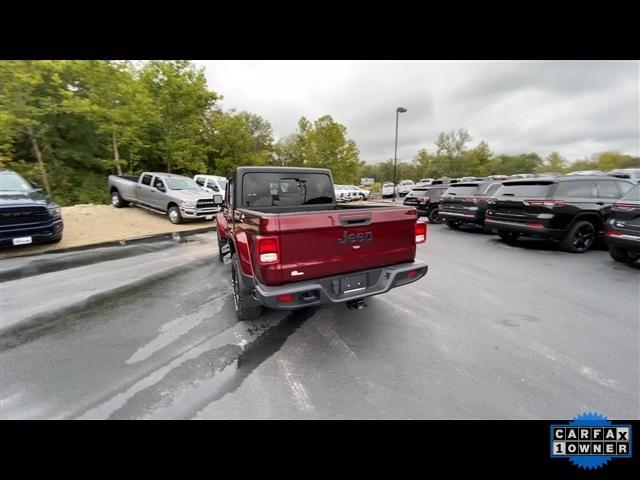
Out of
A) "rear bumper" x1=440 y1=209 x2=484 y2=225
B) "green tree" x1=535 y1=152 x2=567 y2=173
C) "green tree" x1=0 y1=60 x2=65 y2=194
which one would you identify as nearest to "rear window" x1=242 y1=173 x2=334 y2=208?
"rear bumper" x1=440 y1=209 x2=484 y2=225

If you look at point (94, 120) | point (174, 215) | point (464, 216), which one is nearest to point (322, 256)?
point (464, 216)

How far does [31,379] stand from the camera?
2.42 meters

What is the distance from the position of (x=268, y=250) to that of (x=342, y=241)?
0.78 metres

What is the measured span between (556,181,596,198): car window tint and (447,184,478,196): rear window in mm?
2951

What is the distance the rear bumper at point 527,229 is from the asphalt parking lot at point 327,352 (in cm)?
160

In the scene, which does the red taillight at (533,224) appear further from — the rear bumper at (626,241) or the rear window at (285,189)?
the rear window at (285,189)

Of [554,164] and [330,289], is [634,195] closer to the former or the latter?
[330,289]

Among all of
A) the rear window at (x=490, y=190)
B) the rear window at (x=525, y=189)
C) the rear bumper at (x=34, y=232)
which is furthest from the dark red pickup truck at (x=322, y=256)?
the rear window at (x=490, y=190)

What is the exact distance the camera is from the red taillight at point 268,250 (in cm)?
239

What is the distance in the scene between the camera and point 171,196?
1082 centimetres

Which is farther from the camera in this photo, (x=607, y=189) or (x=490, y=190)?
(x=490, y=190)

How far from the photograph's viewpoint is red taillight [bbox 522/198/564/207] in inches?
251

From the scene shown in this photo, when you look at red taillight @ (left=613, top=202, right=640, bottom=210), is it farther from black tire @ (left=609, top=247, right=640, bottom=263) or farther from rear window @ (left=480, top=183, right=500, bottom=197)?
rear window @ (left=480, top=183, right=500, bottom=197)
